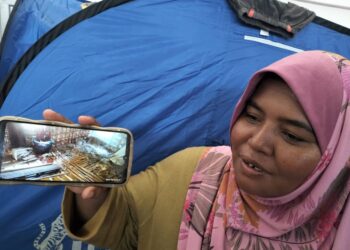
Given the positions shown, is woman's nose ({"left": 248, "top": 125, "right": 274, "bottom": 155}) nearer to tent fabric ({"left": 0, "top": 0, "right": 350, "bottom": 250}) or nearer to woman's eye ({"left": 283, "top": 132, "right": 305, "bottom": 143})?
woman's eye ({"left": 283, "top": 132, "right": 305, "bottom": 143})

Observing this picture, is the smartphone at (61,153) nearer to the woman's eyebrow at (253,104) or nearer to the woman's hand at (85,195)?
the woman's hand at (85,195)

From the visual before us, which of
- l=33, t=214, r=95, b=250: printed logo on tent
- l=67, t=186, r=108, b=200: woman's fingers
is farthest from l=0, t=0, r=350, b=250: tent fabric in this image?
l=67, t=186, r=108, b=200: woman's fingers

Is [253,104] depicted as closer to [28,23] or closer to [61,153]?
[61,153]

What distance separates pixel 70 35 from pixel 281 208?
0.54 metres

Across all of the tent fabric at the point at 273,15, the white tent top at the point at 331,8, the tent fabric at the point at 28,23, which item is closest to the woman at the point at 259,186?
the tent fabric at the point at 273,15

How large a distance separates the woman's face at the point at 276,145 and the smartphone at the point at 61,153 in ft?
0.60

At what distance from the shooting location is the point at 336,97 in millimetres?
547

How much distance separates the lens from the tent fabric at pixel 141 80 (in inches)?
30.0

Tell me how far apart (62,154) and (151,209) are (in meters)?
0.20

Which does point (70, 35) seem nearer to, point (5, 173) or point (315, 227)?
point (5, 173)

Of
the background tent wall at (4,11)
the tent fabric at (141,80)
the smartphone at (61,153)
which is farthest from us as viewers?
the background tent wall at (4,11)

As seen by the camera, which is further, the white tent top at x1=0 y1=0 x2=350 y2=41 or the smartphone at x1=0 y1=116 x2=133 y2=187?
the white tent top at x1=0 y1=0 x2=350 y2=41

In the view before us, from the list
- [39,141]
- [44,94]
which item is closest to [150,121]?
[44,94]

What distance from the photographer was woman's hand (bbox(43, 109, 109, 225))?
0.52 meters
